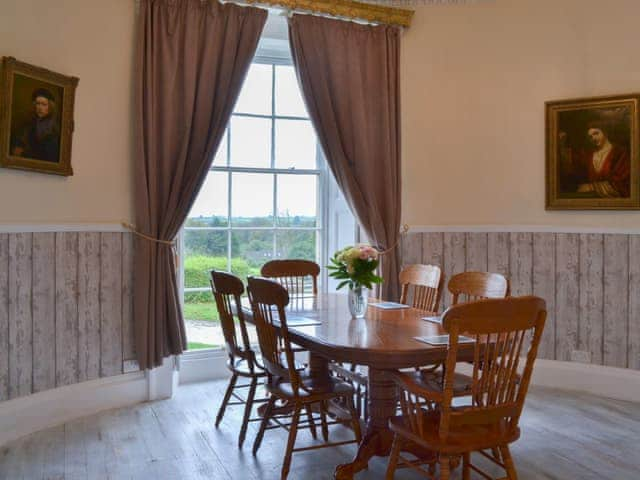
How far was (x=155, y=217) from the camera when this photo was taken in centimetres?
410

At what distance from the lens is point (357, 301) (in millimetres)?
3184

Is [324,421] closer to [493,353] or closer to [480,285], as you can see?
[480,285]

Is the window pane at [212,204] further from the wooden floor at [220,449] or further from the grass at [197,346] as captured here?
the wooden floor at [220,449]

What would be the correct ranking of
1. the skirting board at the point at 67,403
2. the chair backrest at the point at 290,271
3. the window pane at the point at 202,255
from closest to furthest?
1. the skirting board at the point at 67,403
2. the chair backrest at the point at 290,271
3. the window pane at the point at 202,255

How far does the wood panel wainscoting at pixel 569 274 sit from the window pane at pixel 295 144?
1063 millimetres

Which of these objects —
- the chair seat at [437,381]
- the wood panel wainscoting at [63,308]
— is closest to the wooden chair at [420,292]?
the chair seat at [437,381]

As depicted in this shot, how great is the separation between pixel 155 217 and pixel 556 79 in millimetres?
3133

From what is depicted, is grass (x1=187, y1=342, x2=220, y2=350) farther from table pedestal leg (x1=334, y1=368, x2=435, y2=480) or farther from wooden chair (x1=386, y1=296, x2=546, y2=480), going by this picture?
wooden chair (x1=386, y1=296, x2=546, y2=480)

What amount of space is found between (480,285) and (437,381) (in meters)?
0.60

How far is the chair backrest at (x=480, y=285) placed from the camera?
3133 mm

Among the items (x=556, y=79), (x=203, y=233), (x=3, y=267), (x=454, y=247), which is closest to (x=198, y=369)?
(x=203, y=233)

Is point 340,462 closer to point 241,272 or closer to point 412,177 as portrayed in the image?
point 241,272

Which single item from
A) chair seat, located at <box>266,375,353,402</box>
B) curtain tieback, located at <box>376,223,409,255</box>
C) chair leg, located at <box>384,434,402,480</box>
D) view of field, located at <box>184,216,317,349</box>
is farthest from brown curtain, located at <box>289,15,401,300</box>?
chair leg, located at <box>384,434,402,480</box>

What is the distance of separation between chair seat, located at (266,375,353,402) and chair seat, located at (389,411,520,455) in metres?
0.48
